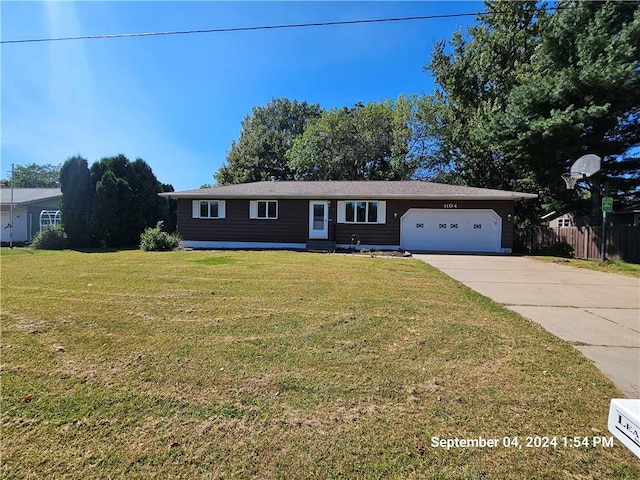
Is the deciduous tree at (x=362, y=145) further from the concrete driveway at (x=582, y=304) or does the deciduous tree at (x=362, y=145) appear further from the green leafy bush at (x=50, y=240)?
the concrete driveway at (x=582, y=304)

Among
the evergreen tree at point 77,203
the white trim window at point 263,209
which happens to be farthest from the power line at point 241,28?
the evergreen tree at point 77,203

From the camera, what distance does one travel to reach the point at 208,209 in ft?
50.7

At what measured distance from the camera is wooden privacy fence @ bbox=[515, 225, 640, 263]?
12.0m

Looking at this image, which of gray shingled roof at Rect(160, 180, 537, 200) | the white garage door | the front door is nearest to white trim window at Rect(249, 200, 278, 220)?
gray shingled roof at Rect(160, 180, 537, 200)

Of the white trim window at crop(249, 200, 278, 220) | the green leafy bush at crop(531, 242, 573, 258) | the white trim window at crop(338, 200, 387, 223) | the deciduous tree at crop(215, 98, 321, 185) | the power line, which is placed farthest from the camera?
the deciduous tree at crop(215, 98, 321, 185)

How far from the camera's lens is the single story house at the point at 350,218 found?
1395cm

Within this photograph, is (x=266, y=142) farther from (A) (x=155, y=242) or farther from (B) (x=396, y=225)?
(B) (x=396, y=225)

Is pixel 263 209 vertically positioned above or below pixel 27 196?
below

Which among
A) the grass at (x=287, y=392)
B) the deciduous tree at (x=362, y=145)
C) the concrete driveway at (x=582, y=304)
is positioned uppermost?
the deciduous tree at (x=362, y=145)

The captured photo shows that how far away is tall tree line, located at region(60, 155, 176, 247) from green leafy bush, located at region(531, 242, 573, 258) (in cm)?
2089

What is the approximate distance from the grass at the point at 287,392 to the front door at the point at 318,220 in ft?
33.1

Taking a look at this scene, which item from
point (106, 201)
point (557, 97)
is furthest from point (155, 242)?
point (557, 97)

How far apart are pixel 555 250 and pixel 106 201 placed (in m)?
22.1

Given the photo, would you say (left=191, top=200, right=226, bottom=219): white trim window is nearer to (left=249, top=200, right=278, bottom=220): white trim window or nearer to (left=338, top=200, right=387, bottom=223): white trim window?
(left=249, top=200, right=278, bottom=220): white trim window
